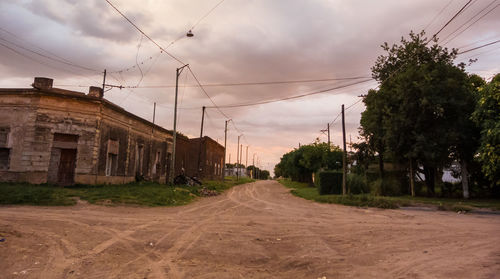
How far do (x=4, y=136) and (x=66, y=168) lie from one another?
12.7ft

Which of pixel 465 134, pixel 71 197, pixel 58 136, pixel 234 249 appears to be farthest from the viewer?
pixel 465 134

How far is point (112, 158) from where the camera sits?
23.7m

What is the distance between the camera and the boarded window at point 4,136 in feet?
61.9

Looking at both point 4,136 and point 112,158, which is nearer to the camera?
point 4,136

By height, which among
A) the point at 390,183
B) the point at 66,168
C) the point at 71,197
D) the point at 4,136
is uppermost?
the point at 4,136

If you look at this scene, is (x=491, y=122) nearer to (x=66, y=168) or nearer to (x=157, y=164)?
(x=66, y=168)

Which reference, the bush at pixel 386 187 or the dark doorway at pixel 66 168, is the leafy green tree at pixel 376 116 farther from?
the dark doorway at pixel 66 168

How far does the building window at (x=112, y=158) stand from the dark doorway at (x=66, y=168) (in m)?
2.66

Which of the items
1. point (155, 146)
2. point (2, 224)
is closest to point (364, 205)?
point (2, 224)

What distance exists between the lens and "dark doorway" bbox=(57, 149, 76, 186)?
20047 millimetres

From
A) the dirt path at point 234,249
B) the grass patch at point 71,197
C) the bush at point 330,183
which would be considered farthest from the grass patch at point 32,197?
the bush at point 330,183

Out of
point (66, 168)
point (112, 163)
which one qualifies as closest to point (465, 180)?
point (112, 163)

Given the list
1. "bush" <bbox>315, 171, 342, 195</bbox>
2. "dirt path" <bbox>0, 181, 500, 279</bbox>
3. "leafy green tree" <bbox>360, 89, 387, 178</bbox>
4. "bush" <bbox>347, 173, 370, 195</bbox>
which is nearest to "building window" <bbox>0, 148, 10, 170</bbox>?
"dirt path" <bbox>0, 181, 500, 279</bbox>

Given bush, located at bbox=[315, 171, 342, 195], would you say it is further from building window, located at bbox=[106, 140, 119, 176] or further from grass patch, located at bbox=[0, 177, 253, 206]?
building window, located at bbox=[106, 140, 119, 176]
